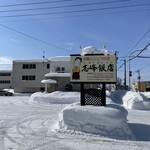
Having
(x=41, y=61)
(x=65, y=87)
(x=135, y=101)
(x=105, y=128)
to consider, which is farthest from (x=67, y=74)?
(x=105, y=128)

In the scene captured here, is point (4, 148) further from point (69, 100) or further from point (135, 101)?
point (69, 100)

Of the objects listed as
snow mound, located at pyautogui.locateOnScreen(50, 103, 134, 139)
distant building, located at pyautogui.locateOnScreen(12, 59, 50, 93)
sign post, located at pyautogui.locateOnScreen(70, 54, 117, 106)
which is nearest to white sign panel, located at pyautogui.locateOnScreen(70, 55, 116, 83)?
sign post, located at pyautogui.locateOnScreen(70, 54, 117, 106)

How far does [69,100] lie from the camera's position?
29.5 m

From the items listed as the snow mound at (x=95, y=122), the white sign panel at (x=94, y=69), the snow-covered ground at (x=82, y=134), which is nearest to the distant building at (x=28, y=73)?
the white sign panel at (x=94, y=69)

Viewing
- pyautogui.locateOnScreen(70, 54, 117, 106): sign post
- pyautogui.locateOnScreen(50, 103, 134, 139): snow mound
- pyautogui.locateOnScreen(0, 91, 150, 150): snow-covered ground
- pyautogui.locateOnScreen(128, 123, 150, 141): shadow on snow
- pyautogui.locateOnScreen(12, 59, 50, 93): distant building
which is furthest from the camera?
pyautogui.locateOnScreen(12, 59, 50, 93): distant building

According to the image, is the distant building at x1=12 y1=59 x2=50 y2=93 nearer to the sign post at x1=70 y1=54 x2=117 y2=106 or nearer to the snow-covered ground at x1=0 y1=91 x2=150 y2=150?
the sign post at x1=70 y1=54 x2=117 y2=106

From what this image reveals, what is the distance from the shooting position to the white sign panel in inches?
520

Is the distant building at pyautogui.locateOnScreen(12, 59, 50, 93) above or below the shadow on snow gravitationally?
above

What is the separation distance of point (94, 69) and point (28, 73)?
144ft

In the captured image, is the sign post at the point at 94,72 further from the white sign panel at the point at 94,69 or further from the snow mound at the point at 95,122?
the snow mound at the point at 95,122

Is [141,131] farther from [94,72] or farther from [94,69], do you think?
[94,69]

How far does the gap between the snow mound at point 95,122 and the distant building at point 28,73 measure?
44.8 m

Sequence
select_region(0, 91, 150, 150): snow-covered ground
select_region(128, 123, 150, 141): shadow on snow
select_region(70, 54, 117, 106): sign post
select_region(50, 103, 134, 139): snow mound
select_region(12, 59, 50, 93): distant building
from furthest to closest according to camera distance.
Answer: select_region(12, 59, 50, 93): distant building, select_region(70, 54, 117, 106): sign post, select_region(50, 103, 134, 139): snow mound, select_region(128, 123, 150, 141): shadow on snow, select_region(0, 91, 150, 150): snow-covered ground

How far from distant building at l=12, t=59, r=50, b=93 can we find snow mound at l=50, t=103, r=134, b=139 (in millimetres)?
44755
